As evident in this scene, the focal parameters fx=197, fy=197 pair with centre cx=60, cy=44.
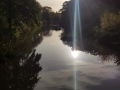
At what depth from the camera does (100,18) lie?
4050 cm

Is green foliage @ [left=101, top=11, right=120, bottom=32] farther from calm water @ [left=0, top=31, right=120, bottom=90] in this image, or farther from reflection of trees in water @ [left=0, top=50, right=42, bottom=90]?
reflection of trees in water @ [left=0, top=50, right=42, bottom=90]

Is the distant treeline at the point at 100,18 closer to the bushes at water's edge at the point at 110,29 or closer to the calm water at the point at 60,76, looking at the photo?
the bushes at water's edge at the point at 110,29

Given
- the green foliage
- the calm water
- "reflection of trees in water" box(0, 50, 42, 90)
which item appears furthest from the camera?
the green foliage

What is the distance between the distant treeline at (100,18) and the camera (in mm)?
28125

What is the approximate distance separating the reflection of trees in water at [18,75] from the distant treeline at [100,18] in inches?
564

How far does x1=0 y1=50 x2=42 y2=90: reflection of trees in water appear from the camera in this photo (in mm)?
11828

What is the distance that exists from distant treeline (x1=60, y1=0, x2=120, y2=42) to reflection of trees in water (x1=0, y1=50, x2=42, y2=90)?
1432cm

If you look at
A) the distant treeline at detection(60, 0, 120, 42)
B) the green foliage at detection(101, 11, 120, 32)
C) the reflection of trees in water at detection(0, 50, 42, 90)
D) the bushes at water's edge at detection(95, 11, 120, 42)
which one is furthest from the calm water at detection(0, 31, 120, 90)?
the green foliage at detection(101, 11, 120, 32)

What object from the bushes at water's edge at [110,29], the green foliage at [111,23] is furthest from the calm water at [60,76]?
the green foliage at [111,23]

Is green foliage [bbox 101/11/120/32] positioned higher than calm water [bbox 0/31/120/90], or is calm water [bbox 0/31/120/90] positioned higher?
green foliage [bbox 101/11/120/32]

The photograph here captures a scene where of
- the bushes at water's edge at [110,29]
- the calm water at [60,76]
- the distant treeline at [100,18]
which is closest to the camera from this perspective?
the calm water at [60,76]

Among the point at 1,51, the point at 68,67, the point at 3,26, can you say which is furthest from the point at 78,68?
the point at 3,26

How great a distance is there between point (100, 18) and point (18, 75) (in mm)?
29785

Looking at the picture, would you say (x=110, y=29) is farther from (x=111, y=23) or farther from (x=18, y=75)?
(x=18, y=75)
